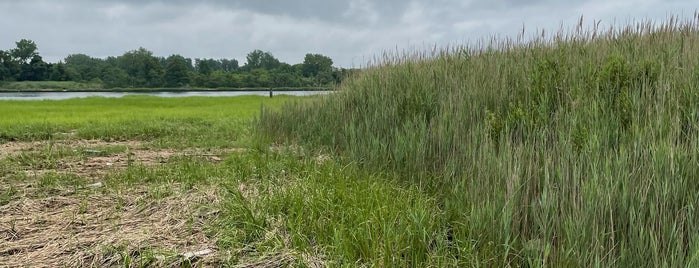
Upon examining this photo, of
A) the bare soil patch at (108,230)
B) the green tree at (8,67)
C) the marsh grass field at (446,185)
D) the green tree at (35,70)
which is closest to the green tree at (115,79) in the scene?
the green tree at (35,70)

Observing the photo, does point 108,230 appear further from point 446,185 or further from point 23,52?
point 23,52

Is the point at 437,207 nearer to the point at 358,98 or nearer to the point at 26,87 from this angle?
the point at 358,98

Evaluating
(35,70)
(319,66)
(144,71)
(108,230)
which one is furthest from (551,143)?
(35,70)

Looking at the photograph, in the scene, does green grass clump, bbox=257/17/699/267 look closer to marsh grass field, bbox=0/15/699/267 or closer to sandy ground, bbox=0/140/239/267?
marsh grass field, bbox=0/15/699/267

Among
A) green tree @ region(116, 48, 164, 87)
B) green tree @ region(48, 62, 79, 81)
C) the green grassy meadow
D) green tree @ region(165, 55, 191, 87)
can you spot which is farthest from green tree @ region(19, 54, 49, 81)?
the green grassy meadow

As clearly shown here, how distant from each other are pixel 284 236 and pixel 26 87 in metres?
80.1

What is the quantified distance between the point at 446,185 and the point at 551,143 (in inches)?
30.1

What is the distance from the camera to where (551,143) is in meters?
3.03

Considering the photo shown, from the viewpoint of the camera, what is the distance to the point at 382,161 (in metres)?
3.98

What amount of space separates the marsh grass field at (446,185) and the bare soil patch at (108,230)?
1 cm

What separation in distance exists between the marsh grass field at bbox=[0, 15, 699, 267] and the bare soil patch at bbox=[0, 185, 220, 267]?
13 millimetres

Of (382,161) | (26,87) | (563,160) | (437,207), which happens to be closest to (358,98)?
(382,161)

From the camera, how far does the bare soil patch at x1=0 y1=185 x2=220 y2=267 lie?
2.29 meters

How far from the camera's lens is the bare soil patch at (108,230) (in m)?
2.29
